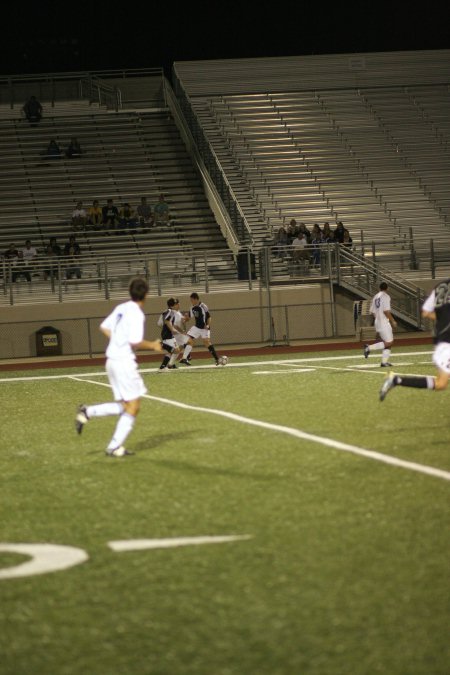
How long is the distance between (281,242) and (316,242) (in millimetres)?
1140

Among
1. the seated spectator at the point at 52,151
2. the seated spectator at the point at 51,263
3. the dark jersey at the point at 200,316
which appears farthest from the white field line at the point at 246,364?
the seated spectator at the point at 52,151

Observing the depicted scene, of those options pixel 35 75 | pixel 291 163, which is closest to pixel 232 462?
pixel 291 163

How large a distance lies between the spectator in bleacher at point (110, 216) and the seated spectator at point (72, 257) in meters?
1.61

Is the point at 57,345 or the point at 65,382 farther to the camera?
the point at 57,345

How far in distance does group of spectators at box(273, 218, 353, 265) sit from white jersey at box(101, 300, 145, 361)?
2228 centimetres

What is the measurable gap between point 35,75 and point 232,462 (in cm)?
3514

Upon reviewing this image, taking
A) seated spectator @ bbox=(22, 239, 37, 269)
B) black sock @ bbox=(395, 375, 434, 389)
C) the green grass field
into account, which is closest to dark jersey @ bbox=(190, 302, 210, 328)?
the green grass field

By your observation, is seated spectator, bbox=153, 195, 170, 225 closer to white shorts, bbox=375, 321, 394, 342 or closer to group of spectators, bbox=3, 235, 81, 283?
group of spectators, bbox=3, 235, 81, 283

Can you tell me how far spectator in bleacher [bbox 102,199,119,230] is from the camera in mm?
34812

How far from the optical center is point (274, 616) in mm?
4801

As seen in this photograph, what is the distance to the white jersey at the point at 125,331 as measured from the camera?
977 centimetres

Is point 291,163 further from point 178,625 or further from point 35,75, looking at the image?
point 178,625

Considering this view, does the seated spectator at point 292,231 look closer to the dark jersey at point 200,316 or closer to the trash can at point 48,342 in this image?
the trash can at point 48,342

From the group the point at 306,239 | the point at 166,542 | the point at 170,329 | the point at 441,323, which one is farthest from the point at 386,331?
the point at 166,542
